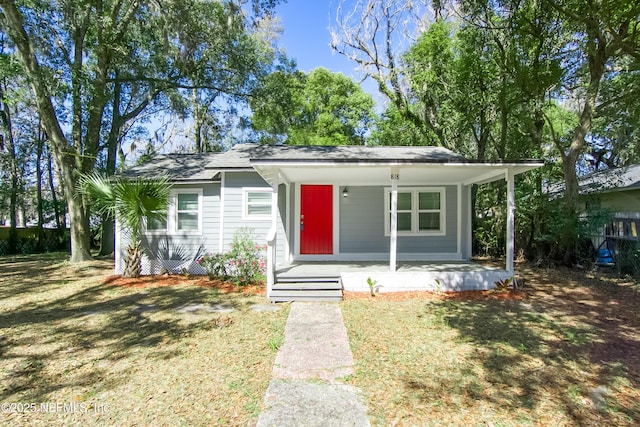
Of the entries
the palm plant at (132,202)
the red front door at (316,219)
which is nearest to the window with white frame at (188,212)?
the palm plant at (132,202)

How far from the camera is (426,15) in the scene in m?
14.5

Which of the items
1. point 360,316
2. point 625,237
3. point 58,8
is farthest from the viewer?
point 58,8

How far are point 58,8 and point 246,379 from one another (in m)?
12.7

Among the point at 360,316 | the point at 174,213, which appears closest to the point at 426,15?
the point at 174,213

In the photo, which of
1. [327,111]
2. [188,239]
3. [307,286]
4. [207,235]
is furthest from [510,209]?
[327,111]

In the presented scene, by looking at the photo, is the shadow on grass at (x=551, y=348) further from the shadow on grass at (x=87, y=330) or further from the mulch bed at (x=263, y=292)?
the shadow on grass at (x=87, y=330)

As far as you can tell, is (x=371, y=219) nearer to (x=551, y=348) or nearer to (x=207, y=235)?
(x=207, y=235)

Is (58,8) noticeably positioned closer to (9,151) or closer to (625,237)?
(9,151)

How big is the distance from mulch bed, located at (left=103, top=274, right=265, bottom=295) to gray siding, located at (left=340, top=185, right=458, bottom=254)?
10.0 feet

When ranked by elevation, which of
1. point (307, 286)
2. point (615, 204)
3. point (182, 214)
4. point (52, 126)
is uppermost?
point (52, 126)

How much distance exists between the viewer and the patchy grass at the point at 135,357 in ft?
9.59

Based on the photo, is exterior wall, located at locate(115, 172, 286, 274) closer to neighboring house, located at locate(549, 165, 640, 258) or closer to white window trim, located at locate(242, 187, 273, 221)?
white window trim, located at locate(242, 187, 273, 221)

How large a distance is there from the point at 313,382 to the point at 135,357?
2179 mm

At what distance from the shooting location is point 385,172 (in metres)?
7.46
